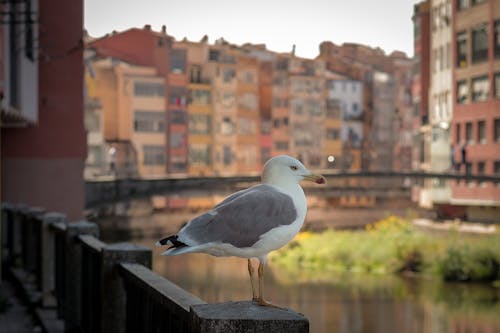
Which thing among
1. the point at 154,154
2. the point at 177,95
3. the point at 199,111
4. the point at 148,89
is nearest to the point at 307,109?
the point at 199,111

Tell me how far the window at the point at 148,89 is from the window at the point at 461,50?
109 feet

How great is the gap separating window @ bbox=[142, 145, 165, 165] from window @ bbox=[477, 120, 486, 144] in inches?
1465

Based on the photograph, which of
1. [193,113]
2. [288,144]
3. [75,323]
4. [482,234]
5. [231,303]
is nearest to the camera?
[231,303]

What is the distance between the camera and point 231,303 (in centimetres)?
408

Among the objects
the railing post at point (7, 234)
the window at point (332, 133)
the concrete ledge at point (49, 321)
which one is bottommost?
the concrete ledge at point (49, 321)

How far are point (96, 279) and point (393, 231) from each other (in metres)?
70.1

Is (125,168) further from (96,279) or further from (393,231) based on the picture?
(96,279)

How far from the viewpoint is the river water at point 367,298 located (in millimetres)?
45625

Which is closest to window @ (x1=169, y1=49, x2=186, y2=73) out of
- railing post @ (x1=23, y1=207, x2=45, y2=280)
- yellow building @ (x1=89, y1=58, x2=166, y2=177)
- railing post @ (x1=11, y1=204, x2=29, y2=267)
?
yellow building @ (x1=89, y1=58, x2=166, y2=177)

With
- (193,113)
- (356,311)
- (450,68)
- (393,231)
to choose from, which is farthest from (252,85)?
(356,311)

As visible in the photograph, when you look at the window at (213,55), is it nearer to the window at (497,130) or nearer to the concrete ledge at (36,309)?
the window at (497,130)

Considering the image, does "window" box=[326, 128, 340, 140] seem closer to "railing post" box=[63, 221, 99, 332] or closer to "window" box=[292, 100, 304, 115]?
"window" box=[292, 100, 304, 115]

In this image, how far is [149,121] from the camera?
90688 millimetres

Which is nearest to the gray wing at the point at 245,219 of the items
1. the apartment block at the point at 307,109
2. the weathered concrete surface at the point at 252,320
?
the weathered concrete surface at the point at 252,320
